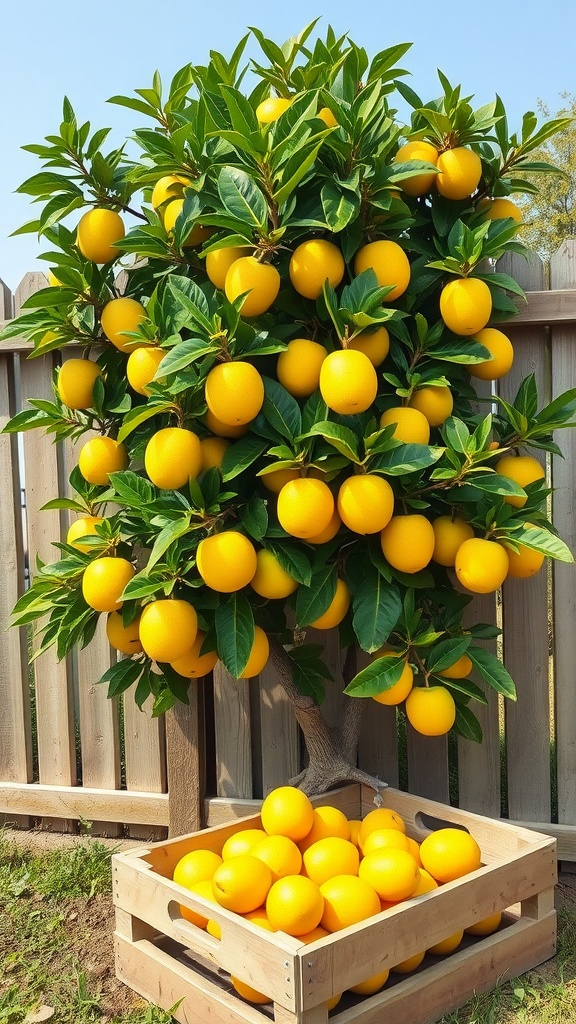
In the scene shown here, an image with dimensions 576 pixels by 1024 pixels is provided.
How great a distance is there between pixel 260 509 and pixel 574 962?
1.52 meters

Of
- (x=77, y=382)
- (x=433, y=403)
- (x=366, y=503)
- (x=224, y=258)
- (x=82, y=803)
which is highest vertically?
(x=224, y=258)

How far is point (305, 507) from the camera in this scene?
1.86 meters

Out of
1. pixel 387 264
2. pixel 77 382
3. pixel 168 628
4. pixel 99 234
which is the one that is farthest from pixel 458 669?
pixel 99 234

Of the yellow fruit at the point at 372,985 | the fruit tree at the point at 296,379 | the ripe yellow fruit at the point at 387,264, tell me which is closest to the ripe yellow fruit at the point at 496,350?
the fruit tree at the point at 296,379

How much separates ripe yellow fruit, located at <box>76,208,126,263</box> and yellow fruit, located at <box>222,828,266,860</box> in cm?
161

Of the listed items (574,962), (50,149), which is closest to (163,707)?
(574,962)

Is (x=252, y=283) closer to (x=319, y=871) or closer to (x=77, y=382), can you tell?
(x=77, y=382)

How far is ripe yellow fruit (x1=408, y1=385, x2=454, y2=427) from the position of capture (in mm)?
2152

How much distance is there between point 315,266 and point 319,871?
147 centimetres

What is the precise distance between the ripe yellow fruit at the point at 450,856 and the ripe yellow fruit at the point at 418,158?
5.57ft

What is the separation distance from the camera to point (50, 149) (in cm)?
225

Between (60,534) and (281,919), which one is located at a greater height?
(60,534)

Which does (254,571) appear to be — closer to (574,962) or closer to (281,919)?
(281,919)

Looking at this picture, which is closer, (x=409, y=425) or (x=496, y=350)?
(x=409, y=425)
